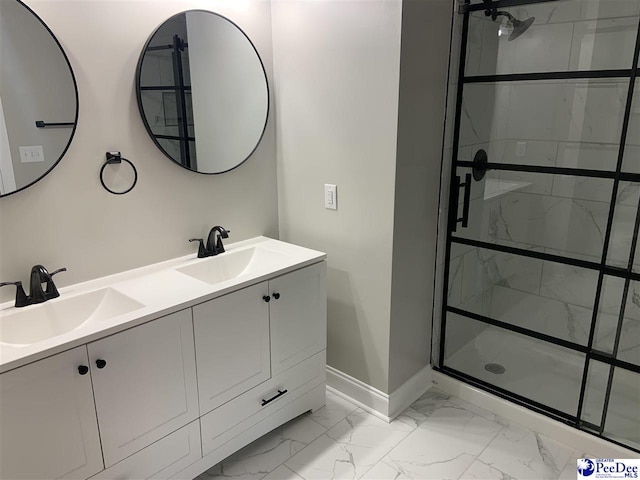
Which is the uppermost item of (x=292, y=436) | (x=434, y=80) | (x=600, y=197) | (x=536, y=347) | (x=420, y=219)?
(x=434, y=80)

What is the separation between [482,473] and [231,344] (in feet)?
3.90

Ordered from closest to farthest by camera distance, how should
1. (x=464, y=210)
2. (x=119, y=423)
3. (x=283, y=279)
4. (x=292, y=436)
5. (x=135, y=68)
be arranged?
(x=119, y=423)
(x=135, y=68)
(x=283, y=279)
(x=292, y=436)
(x=464, y=210)

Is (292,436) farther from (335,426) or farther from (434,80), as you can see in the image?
(434,80)

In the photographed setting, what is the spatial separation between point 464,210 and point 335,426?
124 centimetres

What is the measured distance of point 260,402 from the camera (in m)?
2.01

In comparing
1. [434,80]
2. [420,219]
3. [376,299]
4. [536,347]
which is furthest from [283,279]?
[536,347]

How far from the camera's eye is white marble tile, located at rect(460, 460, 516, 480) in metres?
1.92

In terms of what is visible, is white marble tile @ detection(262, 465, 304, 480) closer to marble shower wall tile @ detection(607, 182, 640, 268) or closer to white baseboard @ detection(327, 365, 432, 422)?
white baseboard @ detection(327, 365, 432, 422)

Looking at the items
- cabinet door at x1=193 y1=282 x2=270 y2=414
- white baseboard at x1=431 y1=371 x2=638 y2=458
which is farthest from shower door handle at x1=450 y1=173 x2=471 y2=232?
cabinet door at x1=193 y1=282 x2=270 y2=414

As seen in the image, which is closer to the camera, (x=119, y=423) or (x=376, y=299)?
(x=119, y=423)

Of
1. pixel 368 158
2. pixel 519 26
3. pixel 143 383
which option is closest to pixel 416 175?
pixel 368 158

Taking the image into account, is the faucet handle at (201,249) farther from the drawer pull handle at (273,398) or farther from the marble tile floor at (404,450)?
the marble tile floor at (404,450)

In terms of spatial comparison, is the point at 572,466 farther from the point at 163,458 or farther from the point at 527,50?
the point at 527,50

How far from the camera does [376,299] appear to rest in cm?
220
